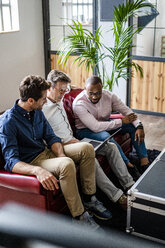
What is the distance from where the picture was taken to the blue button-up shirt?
2.03m

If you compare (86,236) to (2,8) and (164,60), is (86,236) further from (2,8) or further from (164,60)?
(2,8)

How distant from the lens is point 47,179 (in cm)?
190

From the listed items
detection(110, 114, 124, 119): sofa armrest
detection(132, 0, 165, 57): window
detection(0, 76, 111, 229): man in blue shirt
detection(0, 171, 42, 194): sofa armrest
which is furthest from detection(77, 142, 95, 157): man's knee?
detection(132, 0, 165, 57): window

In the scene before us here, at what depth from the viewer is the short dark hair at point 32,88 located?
2.10 metres

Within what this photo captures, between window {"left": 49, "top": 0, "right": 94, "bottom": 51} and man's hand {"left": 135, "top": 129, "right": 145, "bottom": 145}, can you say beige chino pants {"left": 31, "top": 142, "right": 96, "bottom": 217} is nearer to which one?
man's hand {"left": 135, "top": 129, "right": 145, "bottom": 145}

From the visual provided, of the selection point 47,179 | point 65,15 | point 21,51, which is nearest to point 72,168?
point 47,179

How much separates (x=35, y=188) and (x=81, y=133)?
1.02 meters

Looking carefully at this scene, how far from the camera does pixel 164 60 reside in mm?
4512

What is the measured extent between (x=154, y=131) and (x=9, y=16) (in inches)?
112

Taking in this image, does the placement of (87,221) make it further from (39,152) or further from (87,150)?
(39,152)

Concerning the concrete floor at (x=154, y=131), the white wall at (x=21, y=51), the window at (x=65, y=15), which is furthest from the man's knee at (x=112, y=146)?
the window at (x=65, y=15)

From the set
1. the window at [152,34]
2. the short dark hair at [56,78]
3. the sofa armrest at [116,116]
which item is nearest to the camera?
the short dark hair at [56,78]

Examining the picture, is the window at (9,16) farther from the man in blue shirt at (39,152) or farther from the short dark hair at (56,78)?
the man in blue shirt at (39,152)

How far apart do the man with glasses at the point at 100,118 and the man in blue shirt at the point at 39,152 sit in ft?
1.59
